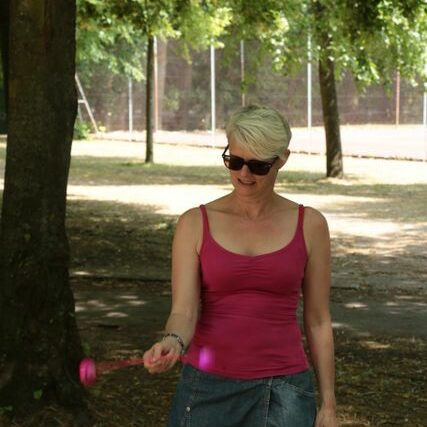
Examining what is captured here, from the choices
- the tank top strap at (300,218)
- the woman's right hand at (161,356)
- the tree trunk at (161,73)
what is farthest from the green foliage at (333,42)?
the tree trunk at (161,73)

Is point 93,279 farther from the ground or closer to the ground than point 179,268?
closer to the ground

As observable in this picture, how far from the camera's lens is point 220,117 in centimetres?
3969

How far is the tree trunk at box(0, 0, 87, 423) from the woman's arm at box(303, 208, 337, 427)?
8.20 feet

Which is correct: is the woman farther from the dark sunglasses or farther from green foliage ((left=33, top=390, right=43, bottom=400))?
green foliage ((left=33, top=390, right=43, bottom=400))

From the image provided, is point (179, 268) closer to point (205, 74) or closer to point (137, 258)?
point (137, 258)

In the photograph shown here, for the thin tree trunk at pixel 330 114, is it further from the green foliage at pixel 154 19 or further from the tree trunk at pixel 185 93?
the tree trunk at pixel 185 93

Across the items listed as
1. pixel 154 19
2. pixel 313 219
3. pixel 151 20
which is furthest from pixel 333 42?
pixel 313 219

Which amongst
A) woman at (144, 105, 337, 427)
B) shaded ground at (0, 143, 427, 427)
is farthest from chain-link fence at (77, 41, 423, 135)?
woman at (144, 105, 337, 427)

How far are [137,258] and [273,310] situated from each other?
852 cm

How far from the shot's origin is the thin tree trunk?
21.2m

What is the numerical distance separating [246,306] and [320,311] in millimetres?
312

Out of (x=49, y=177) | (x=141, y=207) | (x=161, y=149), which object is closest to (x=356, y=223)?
(x=141, y=207)

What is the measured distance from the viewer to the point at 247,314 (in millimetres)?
3275

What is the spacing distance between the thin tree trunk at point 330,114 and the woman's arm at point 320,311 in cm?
1759
